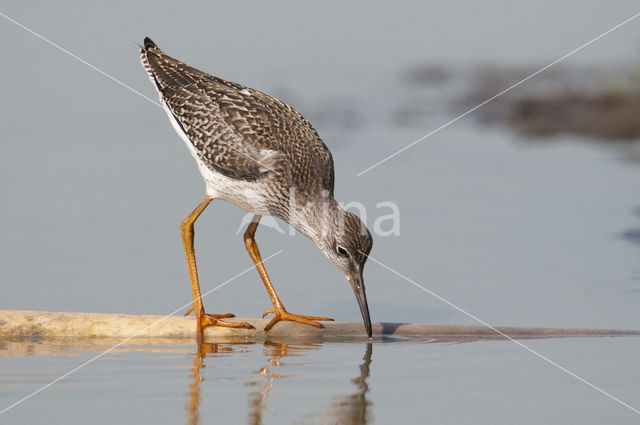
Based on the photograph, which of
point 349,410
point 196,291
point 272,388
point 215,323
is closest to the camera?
point 349,410

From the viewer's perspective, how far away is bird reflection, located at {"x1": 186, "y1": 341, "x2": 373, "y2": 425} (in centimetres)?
785

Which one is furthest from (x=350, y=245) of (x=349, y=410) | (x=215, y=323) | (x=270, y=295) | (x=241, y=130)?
(x=349, y=410)

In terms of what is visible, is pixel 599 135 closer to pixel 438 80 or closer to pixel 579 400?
pixel 438 80

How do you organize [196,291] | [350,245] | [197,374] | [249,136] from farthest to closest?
1. [249,136]
2. [196,291]
3. [350,245]
4. [197,374]

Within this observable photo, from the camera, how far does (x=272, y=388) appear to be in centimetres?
855

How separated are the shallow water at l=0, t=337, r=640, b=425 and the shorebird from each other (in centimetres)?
85

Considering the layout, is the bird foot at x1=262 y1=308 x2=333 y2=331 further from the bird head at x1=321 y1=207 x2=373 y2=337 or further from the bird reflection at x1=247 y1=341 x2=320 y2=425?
the bird head at x1=321 y1=207 x2=373 y2=337

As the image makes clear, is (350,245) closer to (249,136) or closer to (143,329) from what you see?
(249,136)

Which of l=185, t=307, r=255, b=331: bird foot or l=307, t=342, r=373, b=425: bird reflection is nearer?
l=307, t=342, r=373, b=425: bird reflection

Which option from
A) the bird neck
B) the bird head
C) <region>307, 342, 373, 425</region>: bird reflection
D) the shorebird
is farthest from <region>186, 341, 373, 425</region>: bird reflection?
the bird neck

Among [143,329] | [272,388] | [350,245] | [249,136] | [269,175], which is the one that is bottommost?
[272,388]

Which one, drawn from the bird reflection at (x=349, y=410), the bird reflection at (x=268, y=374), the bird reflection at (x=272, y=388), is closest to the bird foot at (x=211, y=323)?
the bird reflection at (x=272, y=388)

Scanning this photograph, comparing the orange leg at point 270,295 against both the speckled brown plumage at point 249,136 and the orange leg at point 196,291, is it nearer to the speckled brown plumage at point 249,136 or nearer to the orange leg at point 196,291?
the orange leg at point 196,291

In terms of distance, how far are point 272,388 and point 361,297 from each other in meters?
2.07
